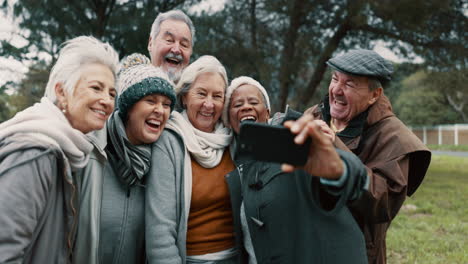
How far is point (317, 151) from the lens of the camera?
4.45ft

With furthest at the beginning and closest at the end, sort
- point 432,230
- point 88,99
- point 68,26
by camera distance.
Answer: point 68,26, point 432,230, point 88,99

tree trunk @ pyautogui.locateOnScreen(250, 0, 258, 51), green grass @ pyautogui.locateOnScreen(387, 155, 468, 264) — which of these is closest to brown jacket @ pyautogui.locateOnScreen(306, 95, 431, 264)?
green grass @ pyautogui.locateOnScreen(387, 155, 468, 264)

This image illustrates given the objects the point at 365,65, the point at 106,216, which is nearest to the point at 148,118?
the point at 106,216

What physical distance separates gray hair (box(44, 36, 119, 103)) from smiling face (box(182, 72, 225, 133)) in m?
0.56

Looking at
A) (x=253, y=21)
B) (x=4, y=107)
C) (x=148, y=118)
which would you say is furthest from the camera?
(x=253, y=21)

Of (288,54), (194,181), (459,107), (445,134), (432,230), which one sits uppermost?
(288,54)

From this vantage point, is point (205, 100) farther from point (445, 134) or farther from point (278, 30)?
point (445, 134)

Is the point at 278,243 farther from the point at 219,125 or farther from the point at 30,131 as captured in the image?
the point at 30,131

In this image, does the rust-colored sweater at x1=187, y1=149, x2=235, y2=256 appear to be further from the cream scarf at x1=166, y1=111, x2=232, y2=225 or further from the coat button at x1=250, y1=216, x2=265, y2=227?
the coat button at x1=250, y1=216, x2=265, y2=227

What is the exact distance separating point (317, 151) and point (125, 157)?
94cm

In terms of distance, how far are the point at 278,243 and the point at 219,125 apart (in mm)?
784

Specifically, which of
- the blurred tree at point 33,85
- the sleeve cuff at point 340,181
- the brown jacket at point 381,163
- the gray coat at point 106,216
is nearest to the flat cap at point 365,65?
the brown jacket at point 381,163

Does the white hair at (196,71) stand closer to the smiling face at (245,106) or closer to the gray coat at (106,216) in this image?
the smiling face at (245,106)

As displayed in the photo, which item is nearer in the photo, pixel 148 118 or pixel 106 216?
pixel 106 216
